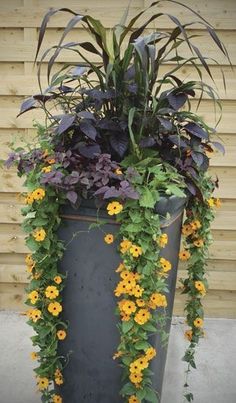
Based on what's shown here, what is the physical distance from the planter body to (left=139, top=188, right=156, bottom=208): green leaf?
0.05 m

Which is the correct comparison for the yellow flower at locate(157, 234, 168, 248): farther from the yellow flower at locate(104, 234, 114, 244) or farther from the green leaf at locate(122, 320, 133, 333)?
the green leaf at locate(122, 320, 133, 333)

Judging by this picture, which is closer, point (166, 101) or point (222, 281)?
point (166, 101)

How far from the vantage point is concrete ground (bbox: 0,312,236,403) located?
83.1 inches

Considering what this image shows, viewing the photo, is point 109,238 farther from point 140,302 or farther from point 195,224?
point 195,224

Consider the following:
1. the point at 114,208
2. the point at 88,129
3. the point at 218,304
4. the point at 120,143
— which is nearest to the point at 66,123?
the point at 88,129

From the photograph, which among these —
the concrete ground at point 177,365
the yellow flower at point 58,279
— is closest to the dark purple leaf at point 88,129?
the yellow flower at point 58,279

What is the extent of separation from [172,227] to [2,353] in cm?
126

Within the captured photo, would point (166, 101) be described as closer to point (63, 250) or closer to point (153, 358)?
point (63, 250)

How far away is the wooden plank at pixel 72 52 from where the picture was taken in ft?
7.99

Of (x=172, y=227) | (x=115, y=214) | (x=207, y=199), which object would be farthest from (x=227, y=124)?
(x=115, y=214)

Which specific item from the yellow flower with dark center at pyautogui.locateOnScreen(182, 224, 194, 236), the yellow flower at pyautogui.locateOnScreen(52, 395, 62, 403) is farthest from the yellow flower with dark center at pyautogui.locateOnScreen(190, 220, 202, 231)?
the yellow flower at pyautogui.locateOnScreen(52, 395, 62, 403)

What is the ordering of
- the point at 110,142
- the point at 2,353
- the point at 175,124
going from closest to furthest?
1. the point at 110,142
2. the point at 175,124
3. the point at 2,353

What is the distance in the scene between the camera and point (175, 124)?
1733 millimetres

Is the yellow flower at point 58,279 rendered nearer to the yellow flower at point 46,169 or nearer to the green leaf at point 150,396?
the yellow flower at point 46,169
